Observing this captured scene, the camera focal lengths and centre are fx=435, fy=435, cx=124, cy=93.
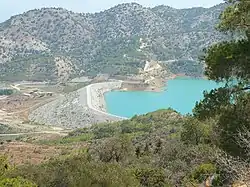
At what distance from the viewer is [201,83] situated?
95.1 metres

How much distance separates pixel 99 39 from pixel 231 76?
138907 millimetres

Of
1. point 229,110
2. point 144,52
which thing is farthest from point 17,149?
point 144,52

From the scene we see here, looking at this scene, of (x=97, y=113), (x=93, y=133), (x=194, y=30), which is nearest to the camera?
(x=93, y=133)

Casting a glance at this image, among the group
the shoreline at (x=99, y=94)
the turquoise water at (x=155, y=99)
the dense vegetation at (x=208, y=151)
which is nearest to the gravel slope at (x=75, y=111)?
the shoreline at (x=99, y=94)

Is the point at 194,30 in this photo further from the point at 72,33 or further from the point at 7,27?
the point at 7,27

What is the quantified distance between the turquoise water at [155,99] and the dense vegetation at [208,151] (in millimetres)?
45500

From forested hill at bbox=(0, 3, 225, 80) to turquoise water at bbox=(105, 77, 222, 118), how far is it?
16078mm

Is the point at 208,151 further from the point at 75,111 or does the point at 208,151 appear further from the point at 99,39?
the point at 99,39

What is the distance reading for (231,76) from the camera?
7.23 meters

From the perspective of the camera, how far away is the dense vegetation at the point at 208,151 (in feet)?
22.7

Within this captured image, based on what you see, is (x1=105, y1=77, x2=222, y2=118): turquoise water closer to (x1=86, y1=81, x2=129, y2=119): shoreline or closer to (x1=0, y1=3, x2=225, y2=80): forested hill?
(x1=86, y1=81, x2=129, y2=119): shoreline

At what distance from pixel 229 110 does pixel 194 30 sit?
130764mm

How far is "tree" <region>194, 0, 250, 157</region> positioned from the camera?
694 centimetres

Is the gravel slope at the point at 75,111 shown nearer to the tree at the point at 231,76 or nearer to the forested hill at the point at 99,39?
the forested hill at the point at 99,39
